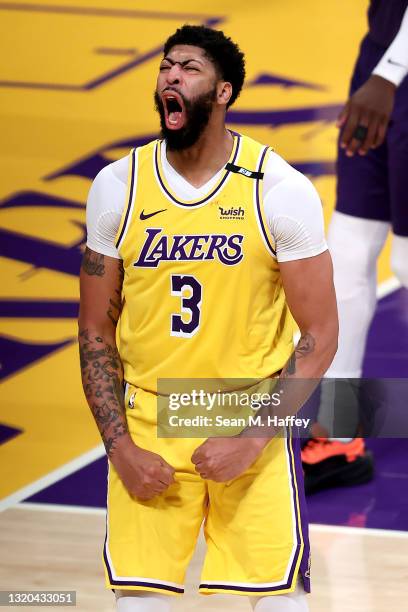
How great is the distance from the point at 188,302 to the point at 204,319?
0.17 feet

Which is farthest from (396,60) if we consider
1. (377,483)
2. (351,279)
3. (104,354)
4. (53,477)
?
(104,354)

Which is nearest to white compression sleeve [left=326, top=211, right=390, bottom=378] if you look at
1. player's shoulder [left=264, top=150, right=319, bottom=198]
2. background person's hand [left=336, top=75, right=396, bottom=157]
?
background person's hand [left=336, top=75, right=396, bottom=157]

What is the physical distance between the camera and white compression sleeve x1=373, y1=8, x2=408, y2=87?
514cm

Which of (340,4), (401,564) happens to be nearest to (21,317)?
(340,4)

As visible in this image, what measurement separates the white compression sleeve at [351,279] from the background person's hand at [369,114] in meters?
0.31

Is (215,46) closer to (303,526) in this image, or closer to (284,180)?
(284,180)

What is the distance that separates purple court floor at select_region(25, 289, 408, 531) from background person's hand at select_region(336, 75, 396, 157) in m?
0.96

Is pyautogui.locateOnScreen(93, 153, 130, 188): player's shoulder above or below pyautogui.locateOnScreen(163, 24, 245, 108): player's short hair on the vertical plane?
below

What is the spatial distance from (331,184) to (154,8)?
1.22m

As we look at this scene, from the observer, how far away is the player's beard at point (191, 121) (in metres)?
2.88

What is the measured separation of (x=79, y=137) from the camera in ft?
20.8

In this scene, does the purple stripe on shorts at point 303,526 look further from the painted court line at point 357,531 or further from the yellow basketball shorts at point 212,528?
the painted court line at point 357,531

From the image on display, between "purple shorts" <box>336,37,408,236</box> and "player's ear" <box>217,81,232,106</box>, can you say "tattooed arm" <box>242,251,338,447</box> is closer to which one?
"player's ear" <box>217,81,232,106</box>

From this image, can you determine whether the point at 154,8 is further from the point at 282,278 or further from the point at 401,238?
the point at 282,278
